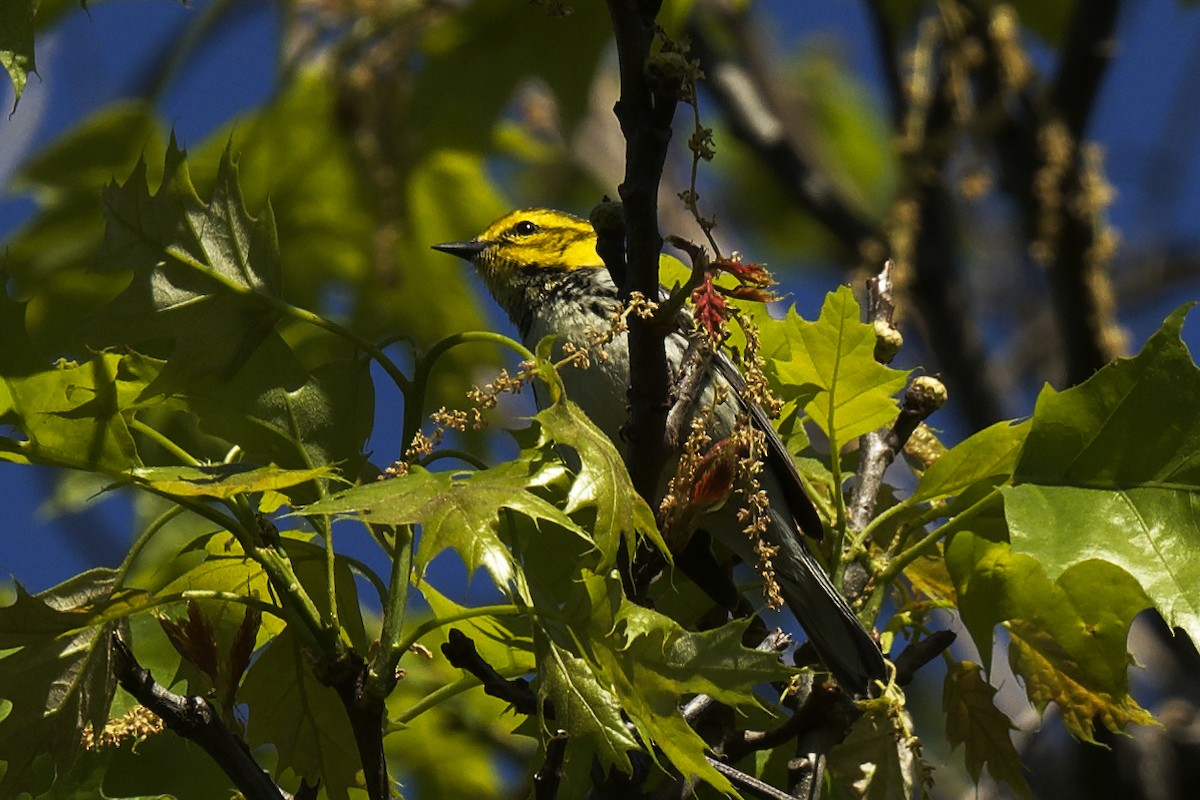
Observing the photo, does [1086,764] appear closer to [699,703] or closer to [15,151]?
[699,703]

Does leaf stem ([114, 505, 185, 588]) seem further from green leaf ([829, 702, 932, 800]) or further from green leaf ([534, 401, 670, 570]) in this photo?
green leaf ([829, 702, 932, 800])

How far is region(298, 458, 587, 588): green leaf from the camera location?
5.23 ft

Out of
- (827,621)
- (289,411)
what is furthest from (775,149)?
(289,411)

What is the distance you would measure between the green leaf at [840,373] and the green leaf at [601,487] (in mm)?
590

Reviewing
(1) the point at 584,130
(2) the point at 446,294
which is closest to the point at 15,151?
(2) the point at 446,294

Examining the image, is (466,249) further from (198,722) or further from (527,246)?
(198,722)

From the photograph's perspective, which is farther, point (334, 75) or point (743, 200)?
point (743, 200)

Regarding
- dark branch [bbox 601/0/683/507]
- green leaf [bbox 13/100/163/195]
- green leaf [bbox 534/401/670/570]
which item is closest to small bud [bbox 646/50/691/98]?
dark branch [bbox 601/0/683/507]

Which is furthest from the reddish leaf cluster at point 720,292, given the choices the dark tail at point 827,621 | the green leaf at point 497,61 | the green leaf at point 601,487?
the green leaf at point 497,61

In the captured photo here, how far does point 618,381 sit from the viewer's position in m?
3.12

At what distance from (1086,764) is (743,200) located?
3.73m

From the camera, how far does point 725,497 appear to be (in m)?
1.94

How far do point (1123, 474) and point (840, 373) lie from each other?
0.44 metres

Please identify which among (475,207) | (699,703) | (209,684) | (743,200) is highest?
(743,200)
